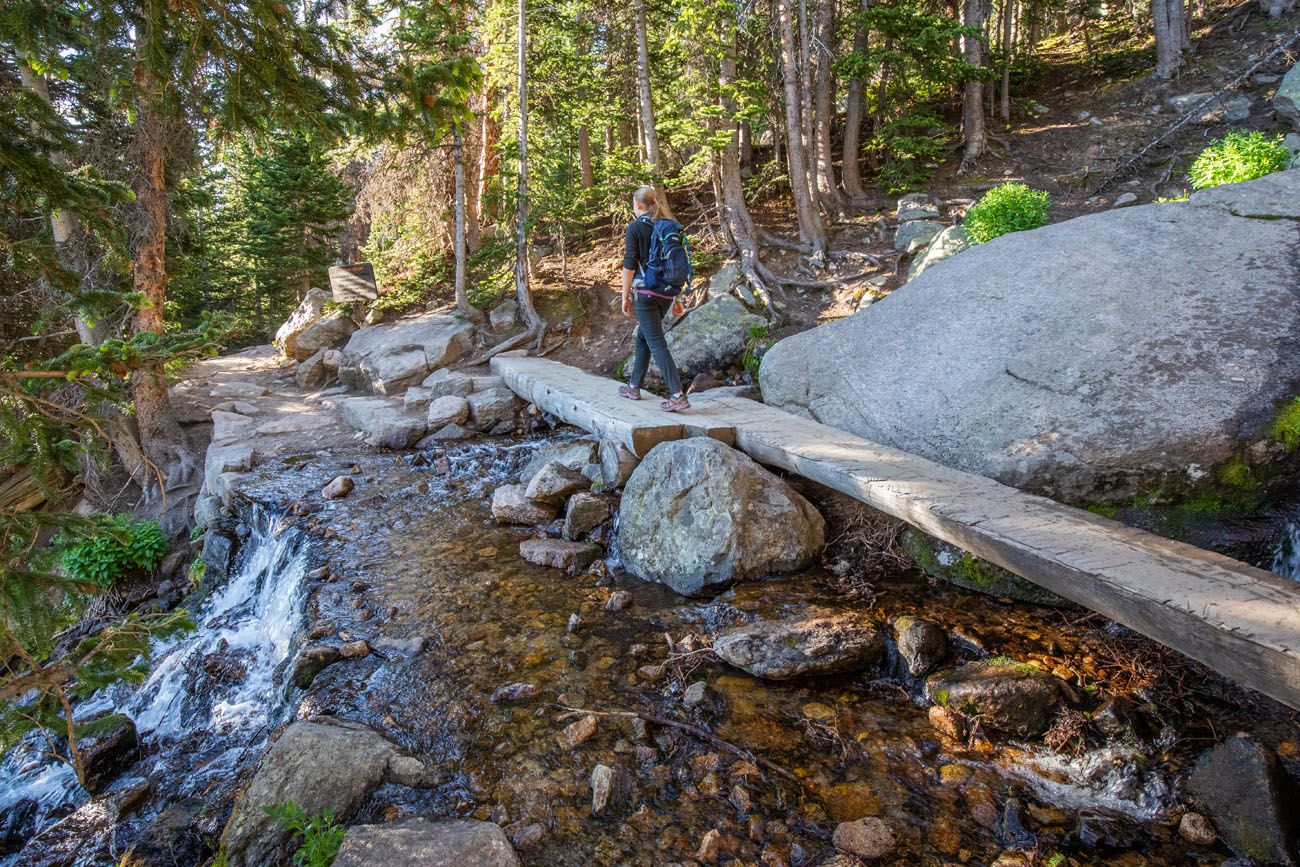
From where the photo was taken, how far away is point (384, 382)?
43.7ft

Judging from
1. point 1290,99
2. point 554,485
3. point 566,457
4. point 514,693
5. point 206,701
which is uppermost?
point 1290,99

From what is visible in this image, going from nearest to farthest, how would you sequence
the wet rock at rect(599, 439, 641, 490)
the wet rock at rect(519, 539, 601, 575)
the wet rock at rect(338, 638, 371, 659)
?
Answer: the wet rock at rect(338, 638, 371, 659) → the wet rock at rect(519, 539, 601, 575) → the wet rock at rect(599, 439, 641, 490)

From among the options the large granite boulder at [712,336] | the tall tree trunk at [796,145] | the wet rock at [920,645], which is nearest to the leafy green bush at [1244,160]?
the tall tree trunk at [796,145]

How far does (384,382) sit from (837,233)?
10711mm

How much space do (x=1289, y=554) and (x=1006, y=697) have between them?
8.71 feet

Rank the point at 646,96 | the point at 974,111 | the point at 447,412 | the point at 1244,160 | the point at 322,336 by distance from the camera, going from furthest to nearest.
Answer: the point at 322,336
the point at 974,111
the point at 646,96
the point at 447,412
the point at 1244,160

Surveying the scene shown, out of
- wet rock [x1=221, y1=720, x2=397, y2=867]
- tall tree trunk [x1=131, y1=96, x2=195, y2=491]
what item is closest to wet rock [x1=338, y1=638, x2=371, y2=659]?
wet rock [x1=221, y1=720, x2=397, y2=867]

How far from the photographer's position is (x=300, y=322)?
17.0m

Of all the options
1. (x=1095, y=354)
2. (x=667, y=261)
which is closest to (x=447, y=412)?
(x=667, y=261)

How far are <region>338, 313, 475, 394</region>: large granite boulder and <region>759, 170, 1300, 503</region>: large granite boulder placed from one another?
889cm

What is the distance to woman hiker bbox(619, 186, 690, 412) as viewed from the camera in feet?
22.1

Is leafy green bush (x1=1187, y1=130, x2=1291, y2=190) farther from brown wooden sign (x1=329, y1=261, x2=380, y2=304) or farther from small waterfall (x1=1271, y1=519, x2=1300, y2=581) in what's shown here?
brown wooden sign (x1=329, y1=261, x2=380, y2=304)

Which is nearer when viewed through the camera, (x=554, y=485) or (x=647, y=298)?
(x=647, y=298)

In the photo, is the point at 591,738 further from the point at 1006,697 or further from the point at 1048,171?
the point at 1048,171
